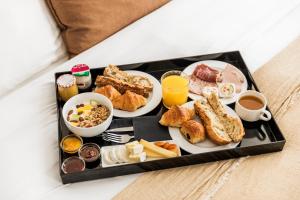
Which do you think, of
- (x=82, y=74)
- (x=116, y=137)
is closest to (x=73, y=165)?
(x=116, y=137)

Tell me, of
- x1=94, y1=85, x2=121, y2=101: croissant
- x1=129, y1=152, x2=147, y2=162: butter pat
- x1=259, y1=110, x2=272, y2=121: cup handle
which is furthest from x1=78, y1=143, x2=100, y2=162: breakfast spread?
x1=259, y1=110, x2=272, y2=121: cup handle

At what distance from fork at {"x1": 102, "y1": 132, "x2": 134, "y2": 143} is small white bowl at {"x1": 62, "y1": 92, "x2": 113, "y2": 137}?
0.07 ft

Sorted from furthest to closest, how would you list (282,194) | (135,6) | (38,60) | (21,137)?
1. (135,6)
2. (38,60)
3. (21,137)
4. (282,194)

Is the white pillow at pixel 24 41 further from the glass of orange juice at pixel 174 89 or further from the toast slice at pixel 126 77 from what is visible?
the glass of orange juice at pixel 174 89

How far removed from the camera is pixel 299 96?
1.47 meters

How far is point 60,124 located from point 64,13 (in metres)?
0.49

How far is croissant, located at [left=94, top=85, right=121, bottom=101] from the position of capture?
142cm

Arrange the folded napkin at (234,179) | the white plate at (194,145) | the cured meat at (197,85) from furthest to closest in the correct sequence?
the cured meat at (197,85)
the white plate at (194,145)
the folded napkin at (234,179)

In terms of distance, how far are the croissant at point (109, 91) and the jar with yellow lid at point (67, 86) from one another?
3.2 inches

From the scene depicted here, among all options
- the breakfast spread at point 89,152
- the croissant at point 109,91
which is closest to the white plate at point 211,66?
the croissant at point 109,91

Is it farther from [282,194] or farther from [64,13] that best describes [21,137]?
[282,194]

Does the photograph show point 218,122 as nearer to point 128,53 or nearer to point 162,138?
point 162,138

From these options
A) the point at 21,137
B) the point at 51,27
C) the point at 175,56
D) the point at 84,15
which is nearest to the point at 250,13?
the point at 175,56

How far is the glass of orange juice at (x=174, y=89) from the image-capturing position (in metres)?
1.39
